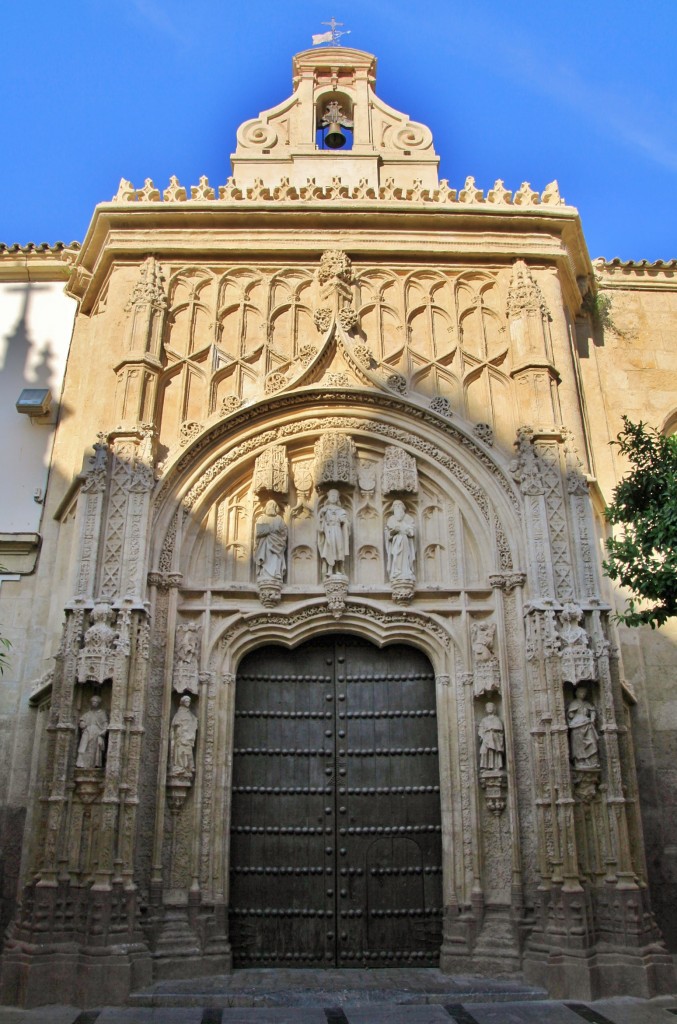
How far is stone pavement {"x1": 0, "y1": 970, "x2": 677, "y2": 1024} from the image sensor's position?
7.99 meters

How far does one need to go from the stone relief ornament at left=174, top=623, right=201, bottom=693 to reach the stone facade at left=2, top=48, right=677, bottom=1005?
0.08 ft

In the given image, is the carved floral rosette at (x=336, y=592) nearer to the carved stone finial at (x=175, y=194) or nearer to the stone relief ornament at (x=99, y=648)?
the stone relief ornament at (x=99, y=648)

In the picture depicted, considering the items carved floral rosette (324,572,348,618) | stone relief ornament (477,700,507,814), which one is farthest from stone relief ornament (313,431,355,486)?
stone relief ornament (477,700,507,814)

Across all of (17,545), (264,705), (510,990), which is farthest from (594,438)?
(17,545)

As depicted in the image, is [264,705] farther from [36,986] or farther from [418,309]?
[418,309]

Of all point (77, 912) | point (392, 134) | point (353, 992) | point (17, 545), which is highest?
point (392, 134)

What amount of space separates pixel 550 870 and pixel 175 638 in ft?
15.5

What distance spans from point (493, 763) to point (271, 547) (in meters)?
3.54

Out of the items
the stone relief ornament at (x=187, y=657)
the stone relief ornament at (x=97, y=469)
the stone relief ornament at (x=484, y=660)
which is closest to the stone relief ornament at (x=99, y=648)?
the stone relief ornament at (x=187, y=657)

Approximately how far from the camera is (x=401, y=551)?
434 inches

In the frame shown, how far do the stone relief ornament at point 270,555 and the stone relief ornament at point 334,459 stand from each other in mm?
730

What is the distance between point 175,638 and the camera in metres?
10.5

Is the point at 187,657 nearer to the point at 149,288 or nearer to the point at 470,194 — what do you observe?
the point at 149,288

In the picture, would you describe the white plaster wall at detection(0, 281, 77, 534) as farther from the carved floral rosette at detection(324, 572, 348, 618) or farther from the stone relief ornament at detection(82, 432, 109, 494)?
the carved floral rosette at detection(324, 572, 348, 618)
